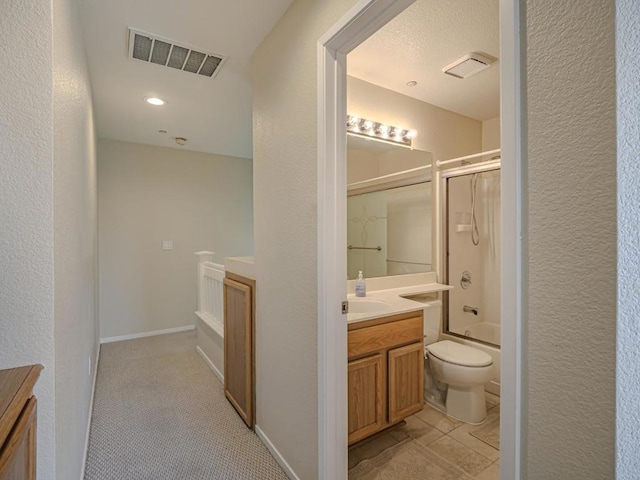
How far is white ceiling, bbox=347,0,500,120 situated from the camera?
173 cm

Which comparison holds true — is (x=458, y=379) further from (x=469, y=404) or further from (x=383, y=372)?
(x=383, y=372)

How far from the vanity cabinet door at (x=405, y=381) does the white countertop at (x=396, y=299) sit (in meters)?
0.24

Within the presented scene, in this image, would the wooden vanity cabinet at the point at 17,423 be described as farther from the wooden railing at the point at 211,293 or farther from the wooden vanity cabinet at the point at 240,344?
the wooden railing at the point at 211,293

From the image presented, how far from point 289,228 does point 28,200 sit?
1.03 metres

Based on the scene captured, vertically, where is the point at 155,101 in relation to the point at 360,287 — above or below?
above

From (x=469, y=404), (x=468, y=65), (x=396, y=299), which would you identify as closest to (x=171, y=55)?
(x=468, y=65)

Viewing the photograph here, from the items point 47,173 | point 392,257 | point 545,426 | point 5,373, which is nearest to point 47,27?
point 47,173

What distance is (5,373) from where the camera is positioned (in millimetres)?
846

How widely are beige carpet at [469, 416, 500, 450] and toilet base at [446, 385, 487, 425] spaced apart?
0.17 feet

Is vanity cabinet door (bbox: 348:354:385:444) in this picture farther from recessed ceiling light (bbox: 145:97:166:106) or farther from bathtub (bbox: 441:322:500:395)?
recessed ceiling light (bbox: 145:97:166:106)

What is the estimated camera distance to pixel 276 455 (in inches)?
70.6

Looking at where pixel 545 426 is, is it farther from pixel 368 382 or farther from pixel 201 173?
pixel 201 173

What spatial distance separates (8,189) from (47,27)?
0.50 metres

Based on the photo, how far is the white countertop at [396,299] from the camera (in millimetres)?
1782
